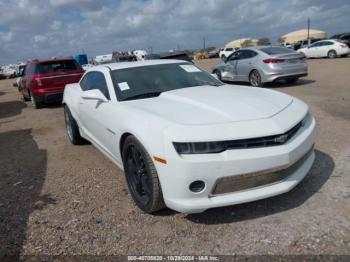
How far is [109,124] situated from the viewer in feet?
13.1

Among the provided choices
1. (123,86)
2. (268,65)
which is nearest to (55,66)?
(268,65)

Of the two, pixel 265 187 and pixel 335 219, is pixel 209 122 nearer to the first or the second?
pixel 265 187

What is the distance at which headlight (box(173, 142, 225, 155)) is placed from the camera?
9.46 feet

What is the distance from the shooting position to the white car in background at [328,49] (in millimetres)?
23766

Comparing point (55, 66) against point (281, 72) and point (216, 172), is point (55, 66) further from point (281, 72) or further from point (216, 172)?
point (216, 172)

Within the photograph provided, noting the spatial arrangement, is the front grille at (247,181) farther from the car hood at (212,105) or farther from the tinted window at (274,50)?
the tinted window at (274,50)

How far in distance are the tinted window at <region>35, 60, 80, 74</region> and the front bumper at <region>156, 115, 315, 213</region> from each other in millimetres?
9249

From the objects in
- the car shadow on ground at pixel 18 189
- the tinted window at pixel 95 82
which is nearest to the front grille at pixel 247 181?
the car shadow on ground at pixel 18 189

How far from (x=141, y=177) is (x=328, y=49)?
2497 centimetres

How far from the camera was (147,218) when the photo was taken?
11.2 ft

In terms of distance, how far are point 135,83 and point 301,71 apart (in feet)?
28.2

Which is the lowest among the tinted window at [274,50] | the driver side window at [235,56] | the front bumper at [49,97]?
the front bumper at [49,97]

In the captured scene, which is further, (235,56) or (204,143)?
(235,56)

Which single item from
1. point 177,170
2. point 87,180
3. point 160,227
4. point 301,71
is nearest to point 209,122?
point 177,170
